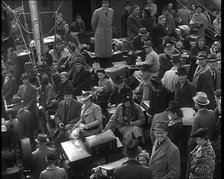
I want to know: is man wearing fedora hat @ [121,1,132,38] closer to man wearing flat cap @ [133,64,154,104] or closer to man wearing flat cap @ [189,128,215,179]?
man wearing flat cap @ [133,64,154,104]

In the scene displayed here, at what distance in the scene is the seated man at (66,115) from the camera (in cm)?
961

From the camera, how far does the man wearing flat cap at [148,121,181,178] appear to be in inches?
265

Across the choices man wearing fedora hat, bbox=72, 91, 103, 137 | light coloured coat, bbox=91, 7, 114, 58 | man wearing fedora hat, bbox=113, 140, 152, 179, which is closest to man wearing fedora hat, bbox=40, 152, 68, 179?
man wearing fedora hat, bbox=113, 140, 152, 179

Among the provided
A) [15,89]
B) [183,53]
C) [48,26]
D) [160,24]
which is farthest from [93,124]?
[48,26]

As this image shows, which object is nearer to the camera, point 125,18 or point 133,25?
point 133,25

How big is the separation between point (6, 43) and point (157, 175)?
1276cm

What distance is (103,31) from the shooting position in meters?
13.5

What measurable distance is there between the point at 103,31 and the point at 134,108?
5078 millimetres

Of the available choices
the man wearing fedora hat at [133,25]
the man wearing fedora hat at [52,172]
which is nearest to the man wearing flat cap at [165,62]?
the man wearing fedora hat at [133,25]

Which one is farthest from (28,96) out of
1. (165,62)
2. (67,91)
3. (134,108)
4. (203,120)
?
(203,120)

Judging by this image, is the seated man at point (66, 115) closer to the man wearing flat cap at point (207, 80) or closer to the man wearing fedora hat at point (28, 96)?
the man wearing fedora hat at point (28, 96)

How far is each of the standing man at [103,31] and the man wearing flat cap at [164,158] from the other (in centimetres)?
691

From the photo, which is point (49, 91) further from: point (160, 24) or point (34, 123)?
point (160, 24)

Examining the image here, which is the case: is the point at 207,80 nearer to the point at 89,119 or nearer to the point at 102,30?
the point at 89,119
